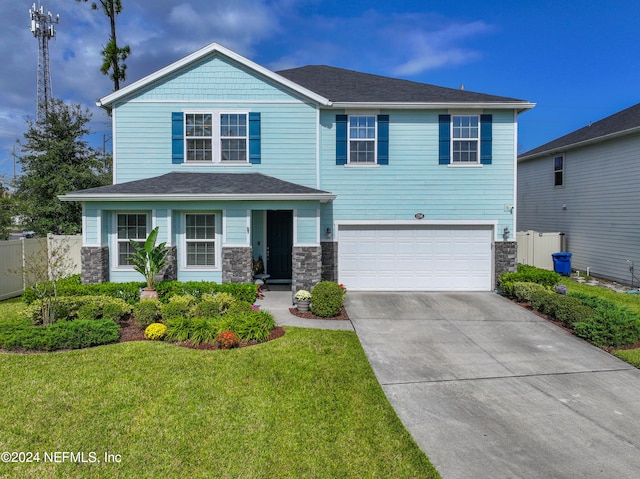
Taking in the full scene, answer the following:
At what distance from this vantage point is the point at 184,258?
36.7 ft

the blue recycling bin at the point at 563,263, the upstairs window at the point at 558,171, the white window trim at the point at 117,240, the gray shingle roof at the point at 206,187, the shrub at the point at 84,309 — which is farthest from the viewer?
the upstairs window at the point at 558,171

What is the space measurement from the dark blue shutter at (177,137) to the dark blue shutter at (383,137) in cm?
657

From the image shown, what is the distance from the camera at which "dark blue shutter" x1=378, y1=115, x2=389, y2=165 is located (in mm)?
12375

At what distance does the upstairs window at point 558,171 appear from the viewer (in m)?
17.3

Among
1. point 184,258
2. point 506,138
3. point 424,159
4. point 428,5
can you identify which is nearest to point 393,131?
point 424,159

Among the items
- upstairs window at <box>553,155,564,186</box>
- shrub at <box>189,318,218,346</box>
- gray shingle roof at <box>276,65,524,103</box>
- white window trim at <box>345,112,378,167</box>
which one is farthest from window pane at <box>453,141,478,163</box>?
shrub at <box>189,318,218,346</box>

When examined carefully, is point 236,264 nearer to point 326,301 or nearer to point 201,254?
point 201,254

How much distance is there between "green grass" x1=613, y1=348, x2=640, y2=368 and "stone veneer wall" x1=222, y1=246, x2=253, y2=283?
877cm

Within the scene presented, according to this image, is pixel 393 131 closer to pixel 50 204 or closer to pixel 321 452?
pixel 321 452

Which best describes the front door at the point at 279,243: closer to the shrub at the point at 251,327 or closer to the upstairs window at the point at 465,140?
the shrub at the point at 251,327

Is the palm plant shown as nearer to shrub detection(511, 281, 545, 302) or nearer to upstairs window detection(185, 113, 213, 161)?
upstairs window detection(185, 113, 213, 161)

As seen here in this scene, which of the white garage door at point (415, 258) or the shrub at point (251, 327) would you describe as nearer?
the shrub at point (251, 327)

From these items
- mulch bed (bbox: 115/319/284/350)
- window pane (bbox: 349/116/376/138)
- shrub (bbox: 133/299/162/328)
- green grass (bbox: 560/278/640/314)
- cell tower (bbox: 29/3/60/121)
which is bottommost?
mulch bed (bbox: 115/319/284/350)

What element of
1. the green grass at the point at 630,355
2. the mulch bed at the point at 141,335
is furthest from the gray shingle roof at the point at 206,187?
the green grass at the point at 630,355
